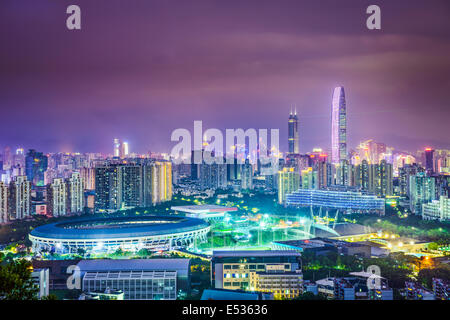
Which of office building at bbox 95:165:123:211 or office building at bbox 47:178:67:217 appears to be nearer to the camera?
office building at bbox 47:178:67:217

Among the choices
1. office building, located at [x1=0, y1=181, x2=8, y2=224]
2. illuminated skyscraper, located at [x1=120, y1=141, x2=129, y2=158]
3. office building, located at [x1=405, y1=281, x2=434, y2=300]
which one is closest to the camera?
office building, located at [x1=405, y1=281, x2=434, y2=300]

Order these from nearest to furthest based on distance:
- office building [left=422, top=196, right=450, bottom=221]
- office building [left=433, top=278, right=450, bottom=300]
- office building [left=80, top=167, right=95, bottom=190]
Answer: office building [left=433, top=278, right=450, bottom=300], office building [left=422, top=196, right=450, bottom=221], office building [left=80, top=167, right=95, bottom=190]

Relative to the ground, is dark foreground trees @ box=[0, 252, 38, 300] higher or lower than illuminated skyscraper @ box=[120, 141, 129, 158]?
lower

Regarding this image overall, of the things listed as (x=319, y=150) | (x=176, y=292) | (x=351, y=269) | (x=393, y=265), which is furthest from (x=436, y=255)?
(x=319, y=150)

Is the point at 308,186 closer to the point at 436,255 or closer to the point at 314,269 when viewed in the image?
the point at 436,255

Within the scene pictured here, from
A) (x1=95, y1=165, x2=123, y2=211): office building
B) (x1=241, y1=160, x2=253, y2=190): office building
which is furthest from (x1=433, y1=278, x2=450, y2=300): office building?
(x1=241, y1=160, x2=253, y2=190): office building

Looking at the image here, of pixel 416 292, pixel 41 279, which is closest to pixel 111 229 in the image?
pixel 41 279

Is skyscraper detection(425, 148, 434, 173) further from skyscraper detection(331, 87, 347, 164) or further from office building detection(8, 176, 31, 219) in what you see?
office building detection(8, 176, 31, 219)

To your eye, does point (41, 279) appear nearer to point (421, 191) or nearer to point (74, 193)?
point (74, 193)
